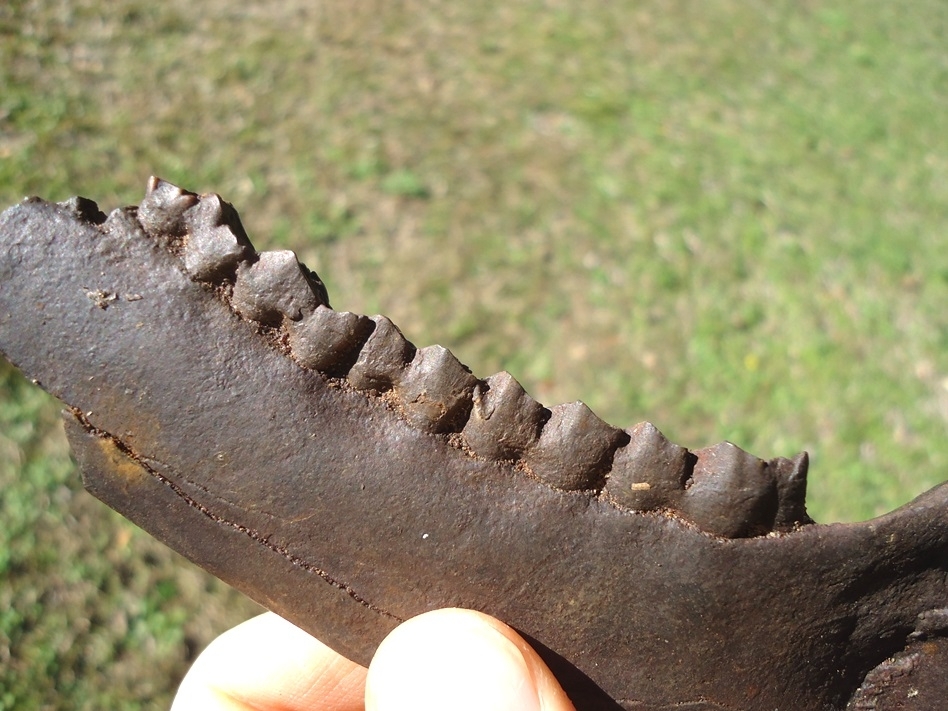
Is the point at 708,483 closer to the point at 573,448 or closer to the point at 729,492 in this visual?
the point at 729,492

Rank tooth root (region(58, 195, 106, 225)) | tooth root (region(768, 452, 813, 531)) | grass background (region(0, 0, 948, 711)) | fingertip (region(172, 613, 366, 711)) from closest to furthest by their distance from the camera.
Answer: tooth root (region(58, 195, 106, 225)) → tooth root (region(768, 452, 813, 531)) → fingertip (region(172, 613, 366, 711)) → grass background (region(0, 0, 948, 711))

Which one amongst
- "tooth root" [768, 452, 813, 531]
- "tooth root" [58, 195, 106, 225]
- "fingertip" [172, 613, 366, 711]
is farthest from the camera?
"fingertip" [172, 613, 366, 711]

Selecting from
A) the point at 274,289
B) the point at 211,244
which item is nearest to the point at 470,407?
the point at 274,289

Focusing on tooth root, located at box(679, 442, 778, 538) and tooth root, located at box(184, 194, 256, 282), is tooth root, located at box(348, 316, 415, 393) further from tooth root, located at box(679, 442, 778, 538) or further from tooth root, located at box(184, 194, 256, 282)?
tooth root, located at box(679, 442, 778, 538)

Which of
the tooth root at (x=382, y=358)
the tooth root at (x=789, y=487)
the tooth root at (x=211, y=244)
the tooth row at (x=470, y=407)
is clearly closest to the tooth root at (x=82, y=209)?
the tooth row at (x=470, y=407)

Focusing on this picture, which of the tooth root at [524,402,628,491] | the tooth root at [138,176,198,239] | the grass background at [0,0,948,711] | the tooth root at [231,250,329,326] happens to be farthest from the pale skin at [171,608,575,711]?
the grass background at [0,0,948,711]

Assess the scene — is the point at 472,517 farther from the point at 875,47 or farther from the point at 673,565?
the point at 875,47

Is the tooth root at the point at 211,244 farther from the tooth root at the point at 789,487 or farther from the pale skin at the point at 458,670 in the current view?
the tooth root at the point at 789,487
